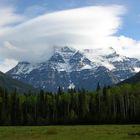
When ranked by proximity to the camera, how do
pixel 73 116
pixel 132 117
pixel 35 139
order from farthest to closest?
1. pixel 73 116
2. pixel 132 117
3. pixel 35 139

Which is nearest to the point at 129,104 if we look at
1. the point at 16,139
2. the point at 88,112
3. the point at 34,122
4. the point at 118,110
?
the point at 118,110

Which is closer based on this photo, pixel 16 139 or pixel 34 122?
pixel 16 139

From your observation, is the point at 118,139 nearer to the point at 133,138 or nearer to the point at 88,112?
the point at 133,138

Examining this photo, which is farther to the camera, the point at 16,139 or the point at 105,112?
the point at 105,112

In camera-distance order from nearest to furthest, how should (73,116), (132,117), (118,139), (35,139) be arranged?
(118,139)
(35,139)
(132,117)
(73,116)

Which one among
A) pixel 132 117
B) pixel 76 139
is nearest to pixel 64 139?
pixel 76 139

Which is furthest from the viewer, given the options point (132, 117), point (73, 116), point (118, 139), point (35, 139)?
point (73, 116)

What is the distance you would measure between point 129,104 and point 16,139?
128 meters

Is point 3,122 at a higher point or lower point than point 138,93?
lower

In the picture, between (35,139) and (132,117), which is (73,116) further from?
(35,139)

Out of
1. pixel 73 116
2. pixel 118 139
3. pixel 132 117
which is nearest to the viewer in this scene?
pixel 118 139

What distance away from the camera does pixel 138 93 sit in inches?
7859

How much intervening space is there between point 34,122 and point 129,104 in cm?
4503

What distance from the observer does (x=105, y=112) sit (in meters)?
190
